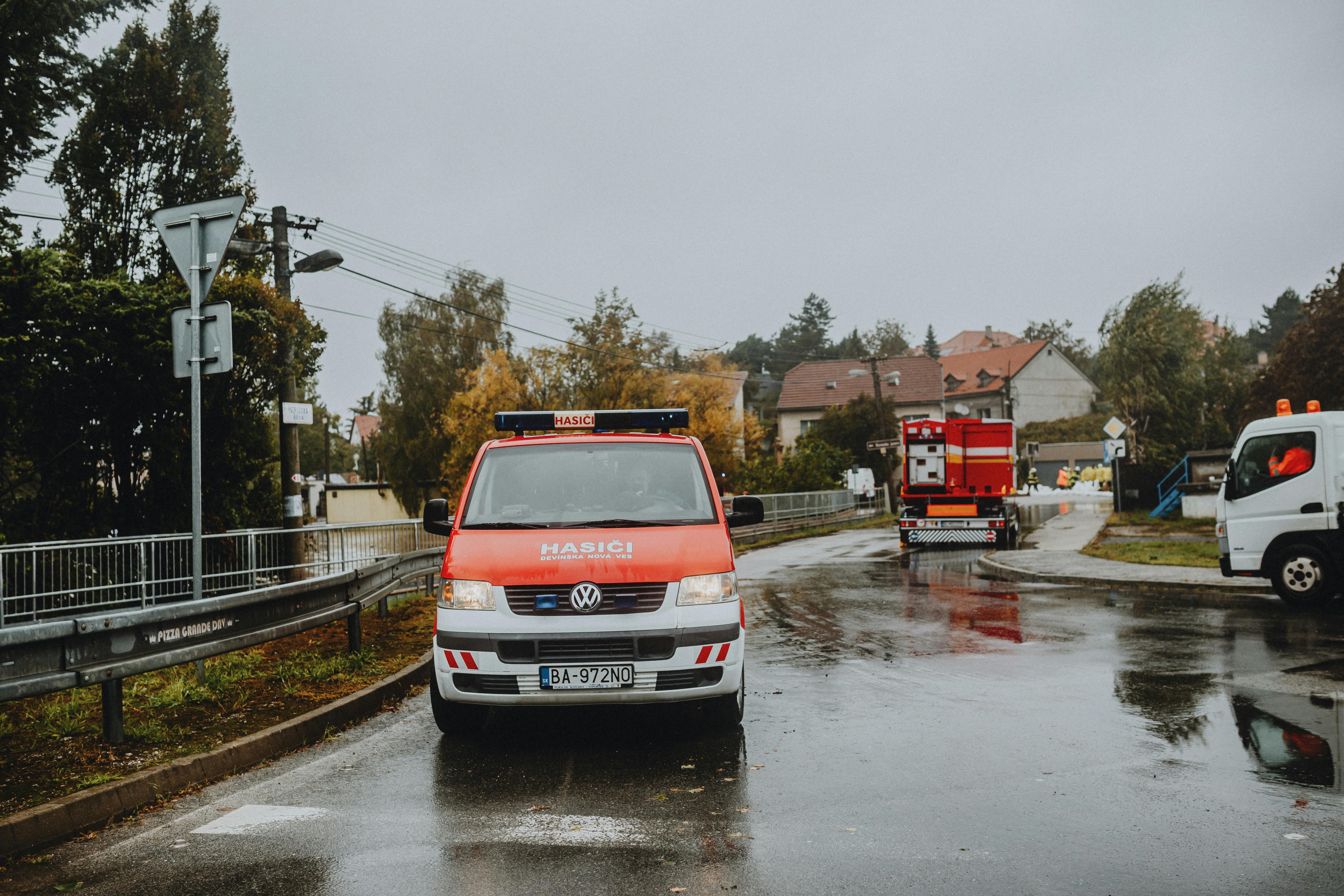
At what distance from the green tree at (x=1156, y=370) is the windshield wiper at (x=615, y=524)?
48.7 meters

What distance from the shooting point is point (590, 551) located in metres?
5.89

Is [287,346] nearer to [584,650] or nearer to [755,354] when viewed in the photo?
[584,650]

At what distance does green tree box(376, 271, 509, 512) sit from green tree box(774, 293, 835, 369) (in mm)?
70318

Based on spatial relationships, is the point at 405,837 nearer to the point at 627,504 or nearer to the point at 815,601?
the point at 627,504

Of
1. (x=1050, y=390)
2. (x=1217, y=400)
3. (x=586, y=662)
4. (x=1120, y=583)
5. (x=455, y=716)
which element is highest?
(x=1050, y=390)

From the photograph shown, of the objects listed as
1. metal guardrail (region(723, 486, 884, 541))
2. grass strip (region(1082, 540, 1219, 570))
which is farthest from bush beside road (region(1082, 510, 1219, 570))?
metal guardrail (region(723, 486, 884, 541))

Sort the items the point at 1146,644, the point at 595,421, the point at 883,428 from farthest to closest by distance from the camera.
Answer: the point at 883,428
the point at 1146,644
the point at 595,421

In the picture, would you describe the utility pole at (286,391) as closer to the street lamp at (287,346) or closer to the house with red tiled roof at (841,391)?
the street lamp at (287,346)

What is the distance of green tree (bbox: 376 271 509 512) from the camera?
49.9 meters

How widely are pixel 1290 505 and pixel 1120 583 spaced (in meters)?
3.30

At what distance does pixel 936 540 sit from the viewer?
78.1 feet

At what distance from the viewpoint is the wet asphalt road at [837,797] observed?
13.0 feet

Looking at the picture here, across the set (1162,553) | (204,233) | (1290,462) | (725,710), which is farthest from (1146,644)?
(1162,553)

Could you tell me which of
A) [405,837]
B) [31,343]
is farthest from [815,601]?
[31,343]
